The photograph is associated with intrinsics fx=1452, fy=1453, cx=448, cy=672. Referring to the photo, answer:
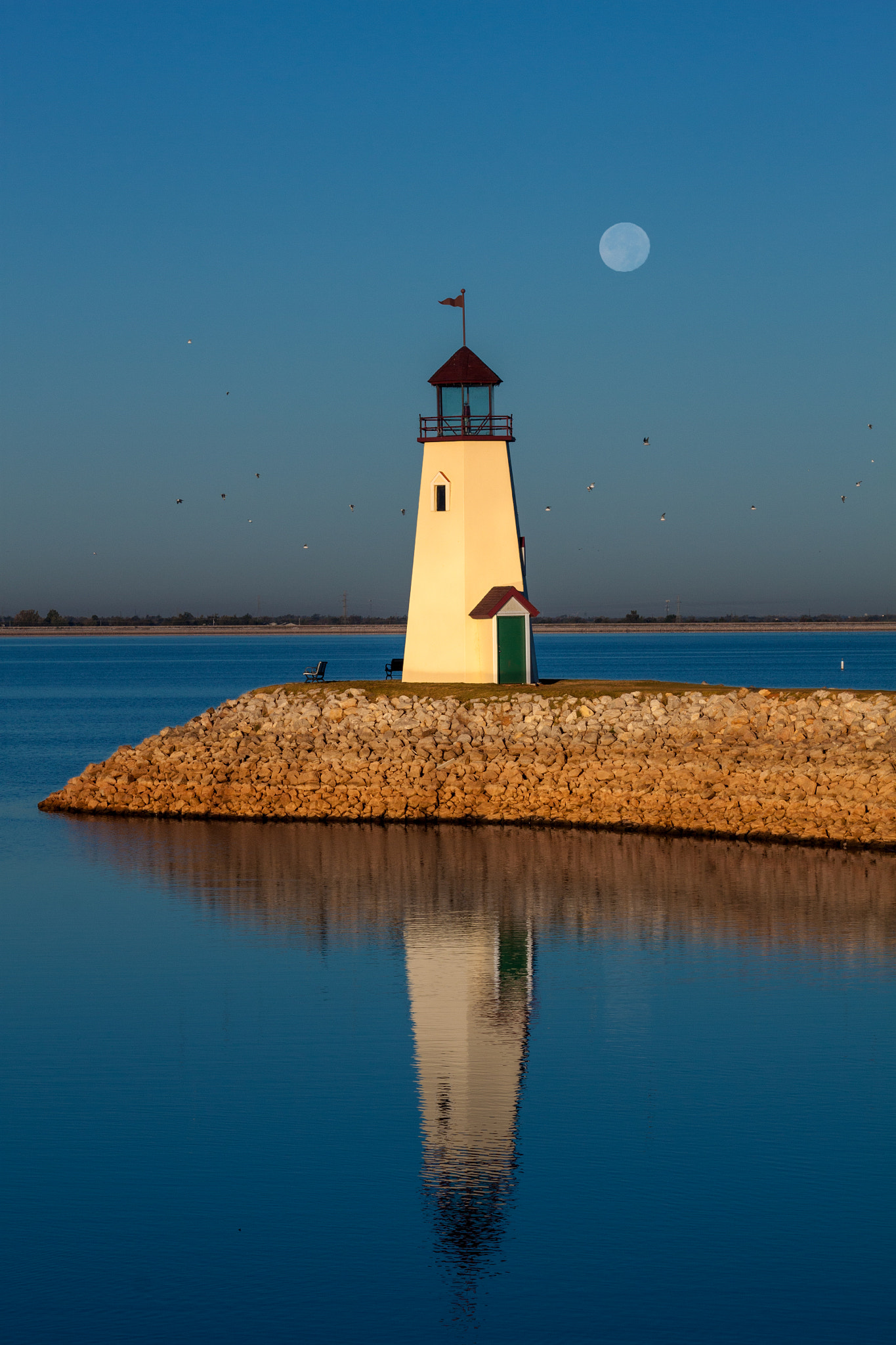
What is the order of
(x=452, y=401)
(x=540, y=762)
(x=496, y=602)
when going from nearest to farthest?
(x=540, y=762) → (x=496, y=602) → (x=452, y=401)

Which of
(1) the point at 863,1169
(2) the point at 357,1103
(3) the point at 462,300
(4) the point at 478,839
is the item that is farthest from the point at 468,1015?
(3) the point at 462,300

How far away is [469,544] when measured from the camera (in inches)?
1367

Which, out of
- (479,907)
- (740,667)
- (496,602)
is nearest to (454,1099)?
(479,907)

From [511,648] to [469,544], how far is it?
8.80 feet

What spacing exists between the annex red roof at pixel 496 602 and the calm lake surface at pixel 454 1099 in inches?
379

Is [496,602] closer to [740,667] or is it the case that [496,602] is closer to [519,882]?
[519,882]

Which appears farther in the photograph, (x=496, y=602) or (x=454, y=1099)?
(x=496, y=602)

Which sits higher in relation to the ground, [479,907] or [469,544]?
[469,544]

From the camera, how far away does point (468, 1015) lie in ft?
53.6

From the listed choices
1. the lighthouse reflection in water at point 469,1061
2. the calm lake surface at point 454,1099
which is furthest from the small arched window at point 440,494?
the lighthouse reflection in water at point 469,1061

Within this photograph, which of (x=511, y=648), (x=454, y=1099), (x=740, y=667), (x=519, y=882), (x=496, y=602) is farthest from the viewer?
(x=740, y=667)

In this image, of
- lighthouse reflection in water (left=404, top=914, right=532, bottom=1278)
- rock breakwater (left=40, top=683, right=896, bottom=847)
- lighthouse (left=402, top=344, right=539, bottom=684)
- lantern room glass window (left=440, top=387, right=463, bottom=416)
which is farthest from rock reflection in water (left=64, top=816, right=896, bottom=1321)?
lantern room glass window (left=440, top=387, right=463, bottom=416)

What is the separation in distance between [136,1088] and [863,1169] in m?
6.60

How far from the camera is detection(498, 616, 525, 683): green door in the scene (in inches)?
1373
